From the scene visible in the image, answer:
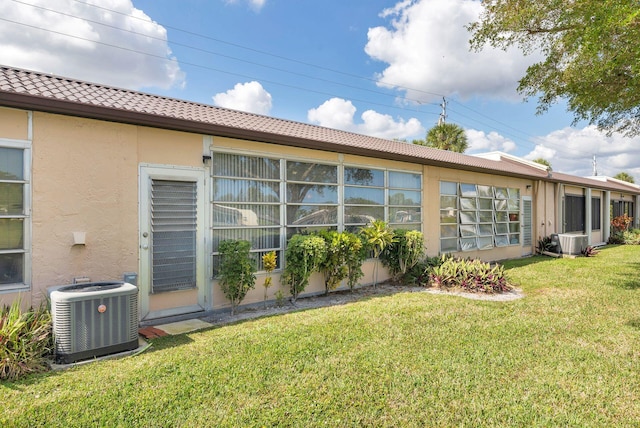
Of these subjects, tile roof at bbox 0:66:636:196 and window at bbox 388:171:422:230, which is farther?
window at bbox 388:171:422:230

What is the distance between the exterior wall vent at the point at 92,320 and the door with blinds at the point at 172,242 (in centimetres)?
120

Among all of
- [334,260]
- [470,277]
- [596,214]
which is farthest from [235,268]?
[596,214]

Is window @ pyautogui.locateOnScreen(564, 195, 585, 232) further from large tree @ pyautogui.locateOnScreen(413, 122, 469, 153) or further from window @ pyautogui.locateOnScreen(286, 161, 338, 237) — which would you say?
window @ pyautogui.locateOnScreen(286, 161, 338, 237)

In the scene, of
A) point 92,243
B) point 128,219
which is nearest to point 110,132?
point 128,219

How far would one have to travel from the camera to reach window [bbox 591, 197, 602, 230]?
19.5 metres

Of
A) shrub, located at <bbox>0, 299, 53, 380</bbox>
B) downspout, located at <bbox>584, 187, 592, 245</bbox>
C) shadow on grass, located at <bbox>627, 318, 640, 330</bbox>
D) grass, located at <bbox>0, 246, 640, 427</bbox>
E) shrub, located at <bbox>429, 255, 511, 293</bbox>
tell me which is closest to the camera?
grass, located at <bbox>0, 246, 640, 427</bbox>

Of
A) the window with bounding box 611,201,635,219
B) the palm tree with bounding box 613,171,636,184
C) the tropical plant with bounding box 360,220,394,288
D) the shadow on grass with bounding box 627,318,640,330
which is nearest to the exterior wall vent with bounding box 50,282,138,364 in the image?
the tropical plant with bounding box 360,220,394,288

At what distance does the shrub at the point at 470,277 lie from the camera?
7.97 metres

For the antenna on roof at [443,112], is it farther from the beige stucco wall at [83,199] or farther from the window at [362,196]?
the beige stucco wall at [83,199]

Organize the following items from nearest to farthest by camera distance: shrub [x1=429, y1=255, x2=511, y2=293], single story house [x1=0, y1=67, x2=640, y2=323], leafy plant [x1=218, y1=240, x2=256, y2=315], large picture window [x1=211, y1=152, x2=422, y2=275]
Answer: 1. single story house [x1=0, y1=67, x2=640, y2=323]
2. leafy plant [x1=218, y1=240, x2=256, y2=315]
3. large picture window [x1=211, y1=152, x2=422, y2=275]
4. shrub [x1=429, y1=255, x2=511, y2=293]

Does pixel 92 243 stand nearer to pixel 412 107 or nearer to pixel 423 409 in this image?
pixel 423 409

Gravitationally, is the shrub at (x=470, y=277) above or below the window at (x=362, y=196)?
below

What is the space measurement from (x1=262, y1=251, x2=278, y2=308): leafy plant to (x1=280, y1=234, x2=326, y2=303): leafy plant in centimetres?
28

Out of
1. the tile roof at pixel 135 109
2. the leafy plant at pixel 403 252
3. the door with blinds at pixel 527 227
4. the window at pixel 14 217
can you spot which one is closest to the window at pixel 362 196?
the tile roof at pixel 135 109
